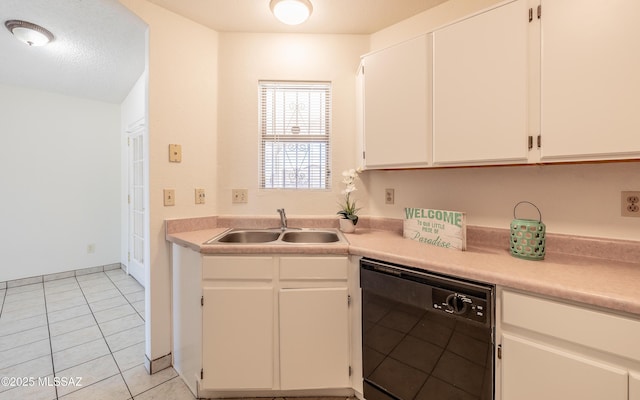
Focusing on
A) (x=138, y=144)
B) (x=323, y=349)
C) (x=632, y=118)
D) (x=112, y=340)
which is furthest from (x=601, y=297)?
(x=138, y=144)

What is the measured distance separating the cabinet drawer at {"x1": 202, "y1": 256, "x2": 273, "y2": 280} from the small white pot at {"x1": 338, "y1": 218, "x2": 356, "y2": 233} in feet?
2.05

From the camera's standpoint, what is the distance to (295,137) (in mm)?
2059

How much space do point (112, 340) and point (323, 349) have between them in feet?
6.02

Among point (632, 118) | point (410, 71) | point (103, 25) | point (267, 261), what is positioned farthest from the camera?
point (103, 25)

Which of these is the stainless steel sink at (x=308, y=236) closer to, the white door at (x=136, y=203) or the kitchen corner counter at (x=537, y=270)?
the kitchen corner counter at (x=537, y=270)

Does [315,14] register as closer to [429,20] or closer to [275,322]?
[429,20]

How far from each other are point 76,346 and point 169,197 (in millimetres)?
1426

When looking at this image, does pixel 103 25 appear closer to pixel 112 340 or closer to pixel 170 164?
pixel 170 164

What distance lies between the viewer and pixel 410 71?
1.47 meters

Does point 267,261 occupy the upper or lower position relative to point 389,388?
upper

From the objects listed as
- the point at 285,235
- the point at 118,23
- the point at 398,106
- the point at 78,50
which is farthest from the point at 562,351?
the point at 78,50

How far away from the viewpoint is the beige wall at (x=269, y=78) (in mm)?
1987

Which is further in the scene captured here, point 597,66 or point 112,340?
point 112,340

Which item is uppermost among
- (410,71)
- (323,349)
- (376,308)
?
(410,71)
